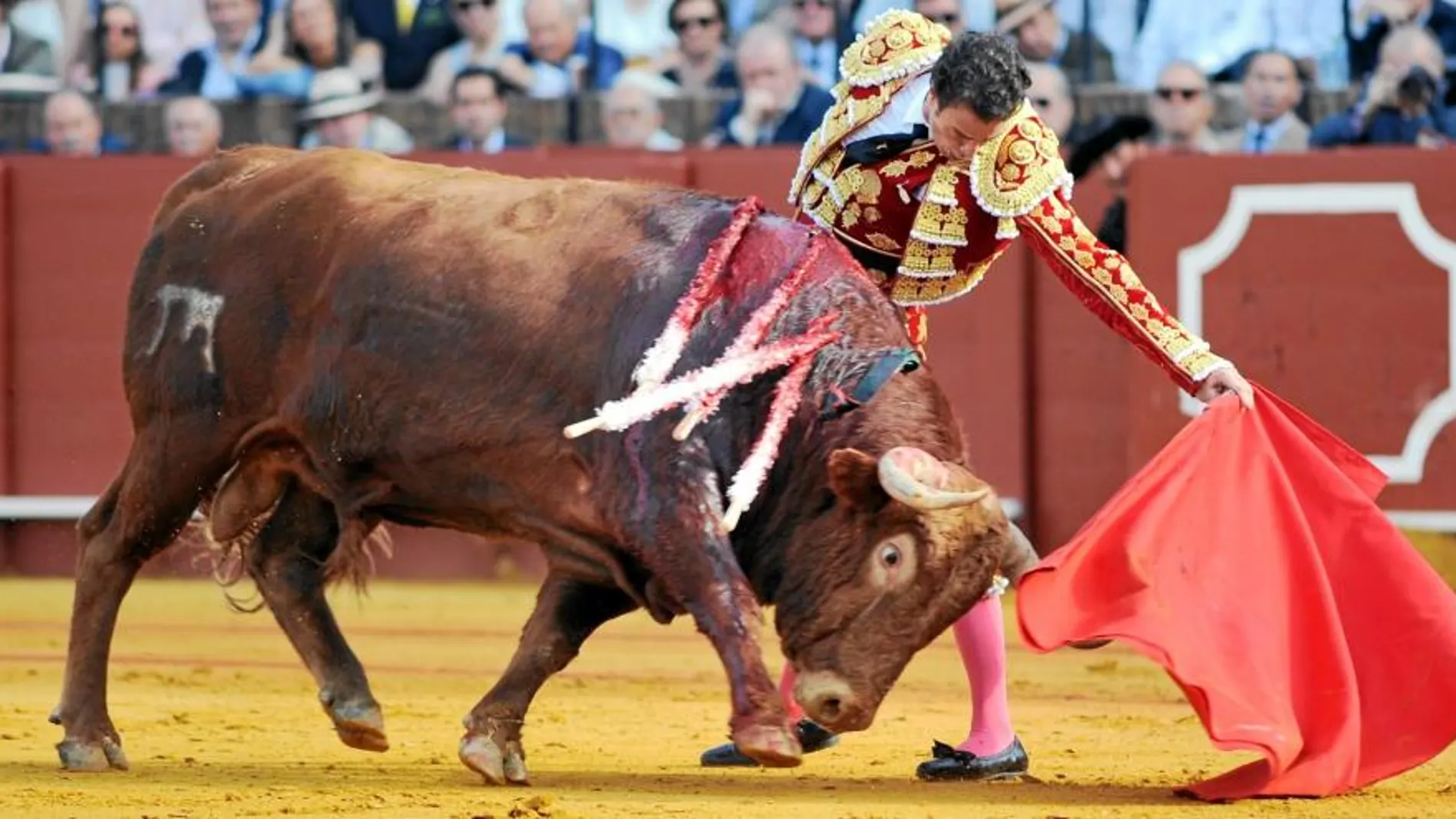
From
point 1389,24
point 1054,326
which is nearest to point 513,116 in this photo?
point 1054,326

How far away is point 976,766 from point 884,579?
61 centimetres

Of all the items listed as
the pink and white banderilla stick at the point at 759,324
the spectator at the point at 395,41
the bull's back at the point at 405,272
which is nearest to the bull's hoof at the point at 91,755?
the bull's back at the point at 405,272

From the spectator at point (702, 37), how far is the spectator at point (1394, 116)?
1808mm

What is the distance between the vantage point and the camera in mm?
7703

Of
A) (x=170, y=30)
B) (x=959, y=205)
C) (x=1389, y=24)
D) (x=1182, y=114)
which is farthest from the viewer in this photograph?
(x=170, y=30)

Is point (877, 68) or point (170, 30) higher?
point (877, 68)

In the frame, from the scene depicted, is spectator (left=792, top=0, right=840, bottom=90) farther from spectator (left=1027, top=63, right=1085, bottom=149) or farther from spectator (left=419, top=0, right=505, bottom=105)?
spectator (left=419, top=0, right=505, bottom=105)

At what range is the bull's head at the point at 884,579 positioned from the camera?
12.8ft

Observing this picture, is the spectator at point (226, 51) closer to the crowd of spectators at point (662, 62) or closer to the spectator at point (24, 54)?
the crowd of spectators at point (662, 62)

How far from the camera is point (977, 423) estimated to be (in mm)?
8266

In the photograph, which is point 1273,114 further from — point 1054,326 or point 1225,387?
point 1225,387

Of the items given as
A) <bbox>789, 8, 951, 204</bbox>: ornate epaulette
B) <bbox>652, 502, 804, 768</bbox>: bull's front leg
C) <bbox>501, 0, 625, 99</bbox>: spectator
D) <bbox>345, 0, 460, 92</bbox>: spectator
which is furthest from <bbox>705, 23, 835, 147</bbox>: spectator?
<bbox>652, 502, 804, 768</bbox>: bull's front leg

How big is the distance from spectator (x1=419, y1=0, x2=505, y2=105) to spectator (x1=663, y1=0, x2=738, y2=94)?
560 mm

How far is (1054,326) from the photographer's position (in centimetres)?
826
